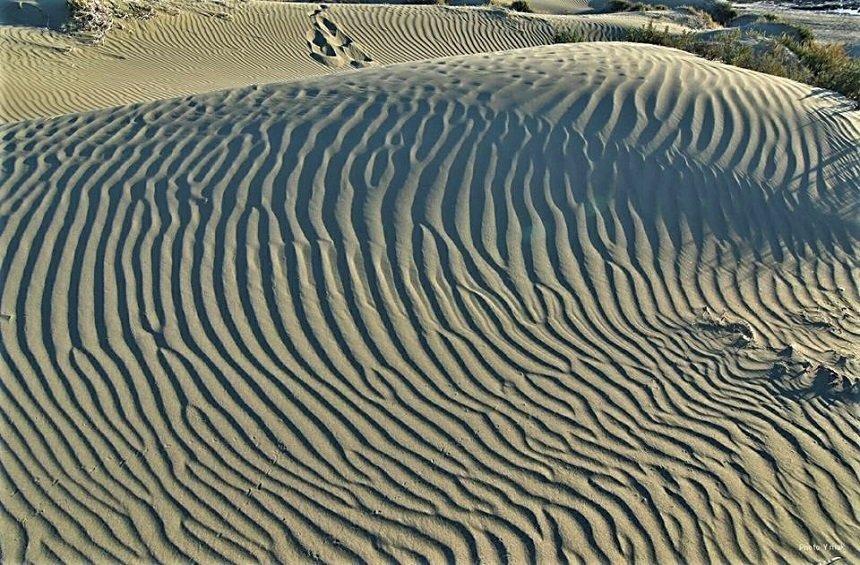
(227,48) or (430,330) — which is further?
(227,48)

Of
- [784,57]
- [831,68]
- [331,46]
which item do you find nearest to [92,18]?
[331,46]

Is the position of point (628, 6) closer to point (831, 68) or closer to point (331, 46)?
point (331, 46)

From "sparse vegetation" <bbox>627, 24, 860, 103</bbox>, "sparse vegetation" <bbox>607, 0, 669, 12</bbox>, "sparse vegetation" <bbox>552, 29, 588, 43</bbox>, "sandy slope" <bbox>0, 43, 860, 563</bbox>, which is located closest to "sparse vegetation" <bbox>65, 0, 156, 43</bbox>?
"sandy slope" <bbox>0, 43, 860, 563</bbox>

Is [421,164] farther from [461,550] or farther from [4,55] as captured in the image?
[4,55]

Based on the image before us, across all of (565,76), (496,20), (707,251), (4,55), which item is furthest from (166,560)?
(496,20)

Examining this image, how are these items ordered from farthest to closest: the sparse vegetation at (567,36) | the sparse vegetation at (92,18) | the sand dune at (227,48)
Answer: the sparse vegetation at (567,36), the sparse vegetation at (92,18), the sand dune at (227,48)

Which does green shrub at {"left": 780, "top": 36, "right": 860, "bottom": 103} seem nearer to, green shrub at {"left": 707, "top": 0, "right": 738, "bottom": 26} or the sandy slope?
the sandy slope

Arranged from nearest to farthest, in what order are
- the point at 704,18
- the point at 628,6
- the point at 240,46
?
the point at 240,46
the point at 704,18
the point at 628,6

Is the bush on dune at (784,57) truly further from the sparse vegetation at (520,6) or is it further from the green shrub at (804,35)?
the sparse vegetation at (520,6)

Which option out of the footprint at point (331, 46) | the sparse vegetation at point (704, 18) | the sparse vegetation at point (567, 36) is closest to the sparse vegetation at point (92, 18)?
the footprint at point (331, 46)
